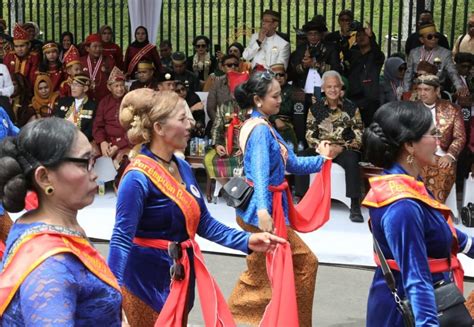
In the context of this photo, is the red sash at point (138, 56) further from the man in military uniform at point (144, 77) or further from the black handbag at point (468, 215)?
the black handbag at point (468, 215)

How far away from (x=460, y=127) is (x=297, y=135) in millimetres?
1807

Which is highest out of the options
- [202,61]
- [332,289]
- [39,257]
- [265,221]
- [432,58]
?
[39,257]

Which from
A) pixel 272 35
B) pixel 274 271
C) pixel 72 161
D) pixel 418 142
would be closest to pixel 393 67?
pixel 272 35

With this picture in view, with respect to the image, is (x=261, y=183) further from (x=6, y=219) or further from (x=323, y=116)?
(x=323, y=116)

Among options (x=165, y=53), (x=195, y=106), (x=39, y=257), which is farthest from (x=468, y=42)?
(x=39, y=257)

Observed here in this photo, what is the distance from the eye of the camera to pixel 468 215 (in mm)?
8578

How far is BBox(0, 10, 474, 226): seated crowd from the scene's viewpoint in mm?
8938

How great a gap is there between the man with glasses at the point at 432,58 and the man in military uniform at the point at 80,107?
3427 mm


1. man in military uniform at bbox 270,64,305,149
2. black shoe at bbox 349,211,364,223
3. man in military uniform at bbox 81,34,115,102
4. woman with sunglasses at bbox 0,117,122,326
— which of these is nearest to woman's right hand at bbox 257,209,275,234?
woman with sunglasses at bbox 0,117,122,326

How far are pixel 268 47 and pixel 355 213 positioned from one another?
283cm

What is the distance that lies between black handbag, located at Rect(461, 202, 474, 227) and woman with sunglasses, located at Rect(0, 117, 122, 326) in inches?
253

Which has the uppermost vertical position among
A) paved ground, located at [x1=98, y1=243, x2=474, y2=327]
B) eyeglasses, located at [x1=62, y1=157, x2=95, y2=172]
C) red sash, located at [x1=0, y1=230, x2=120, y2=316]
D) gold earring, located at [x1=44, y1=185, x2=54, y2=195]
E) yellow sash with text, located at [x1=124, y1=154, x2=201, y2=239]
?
eyeglasses, located at [x1=62, y1=157, x2=95, y2=172]

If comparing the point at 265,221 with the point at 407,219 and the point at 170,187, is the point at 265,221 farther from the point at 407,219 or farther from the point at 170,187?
the point at 407,219

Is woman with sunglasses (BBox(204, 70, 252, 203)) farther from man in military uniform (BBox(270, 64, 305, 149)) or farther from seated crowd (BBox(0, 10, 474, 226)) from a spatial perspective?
man in military uniform (BBox(270, 64, 305, 149))
